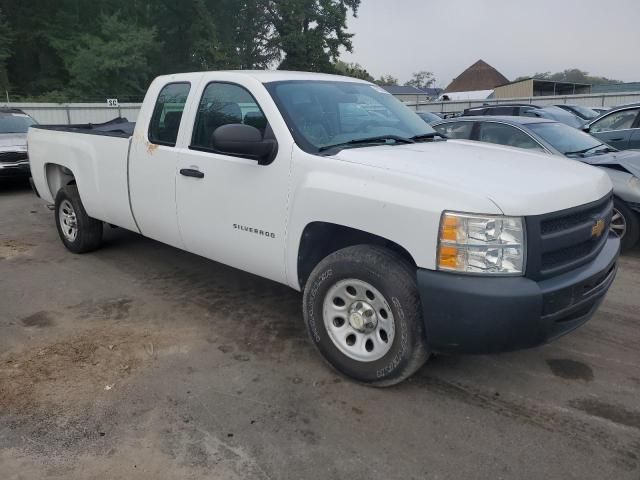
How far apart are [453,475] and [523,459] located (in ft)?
1.26

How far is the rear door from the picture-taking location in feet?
30.2

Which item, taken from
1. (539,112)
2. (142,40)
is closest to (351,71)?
(142,40)

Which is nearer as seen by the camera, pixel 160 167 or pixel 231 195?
pixel 231 195

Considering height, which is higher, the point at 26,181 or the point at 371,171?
the point at 371,171

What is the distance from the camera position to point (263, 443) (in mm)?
2881

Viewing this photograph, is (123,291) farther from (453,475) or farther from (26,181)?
(26,181)

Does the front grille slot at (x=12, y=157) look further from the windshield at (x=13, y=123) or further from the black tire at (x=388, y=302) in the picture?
the black tire at (x=388, y=302)

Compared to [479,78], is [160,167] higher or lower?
lower

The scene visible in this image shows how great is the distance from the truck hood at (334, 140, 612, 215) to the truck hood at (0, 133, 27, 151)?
9.20m

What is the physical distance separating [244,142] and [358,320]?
1.34 m

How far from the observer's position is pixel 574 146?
6973 mm

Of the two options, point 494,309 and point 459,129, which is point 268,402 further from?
point 459,129

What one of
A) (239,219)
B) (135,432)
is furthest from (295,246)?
(135,432)

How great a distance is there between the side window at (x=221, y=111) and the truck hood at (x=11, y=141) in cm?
776
